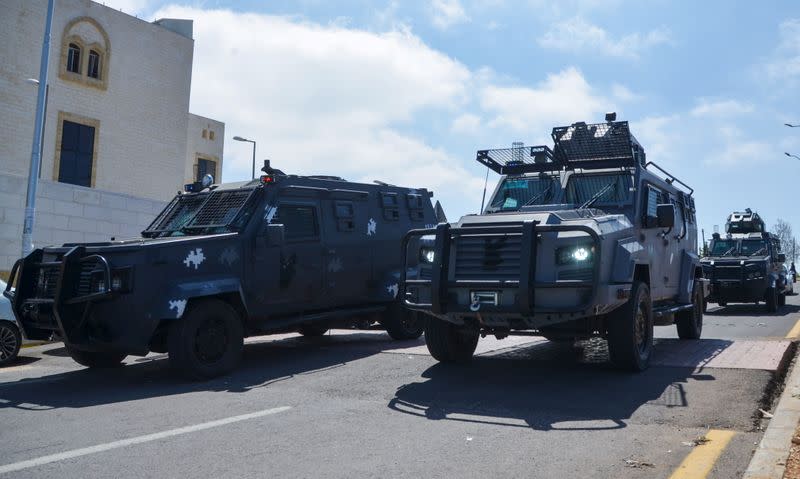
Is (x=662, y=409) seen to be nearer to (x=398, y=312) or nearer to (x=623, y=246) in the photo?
(x=623, y=246)

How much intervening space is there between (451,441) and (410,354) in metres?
4.40

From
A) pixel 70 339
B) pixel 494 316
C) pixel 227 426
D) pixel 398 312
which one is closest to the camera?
pixel 227 426

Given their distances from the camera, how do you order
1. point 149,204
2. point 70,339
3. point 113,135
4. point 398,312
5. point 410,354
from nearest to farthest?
point 70,339 < point 410,354 < point 398,312 < point 149,204 < point 113,135

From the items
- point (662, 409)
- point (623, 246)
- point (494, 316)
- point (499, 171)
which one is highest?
point (499, 171)

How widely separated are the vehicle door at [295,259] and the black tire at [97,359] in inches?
81.6

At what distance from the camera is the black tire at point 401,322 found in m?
10.8

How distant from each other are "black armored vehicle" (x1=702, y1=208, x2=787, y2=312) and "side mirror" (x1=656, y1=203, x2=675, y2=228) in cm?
1163

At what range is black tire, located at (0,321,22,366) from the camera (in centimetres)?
955

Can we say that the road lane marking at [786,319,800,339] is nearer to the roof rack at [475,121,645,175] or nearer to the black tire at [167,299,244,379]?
the roof rack at [475,121,645,175]

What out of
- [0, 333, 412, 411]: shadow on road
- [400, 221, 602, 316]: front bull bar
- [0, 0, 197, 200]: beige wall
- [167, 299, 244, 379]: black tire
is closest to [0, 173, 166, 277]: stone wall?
[0, 0, 197, 200]: beige wall

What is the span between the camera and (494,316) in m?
6.90

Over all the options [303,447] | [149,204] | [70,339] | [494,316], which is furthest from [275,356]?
[149,204]

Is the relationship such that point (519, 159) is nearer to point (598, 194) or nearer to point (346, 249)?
point (598, 194)

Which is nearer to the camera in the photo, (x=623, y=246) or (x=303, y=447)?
(x=303, y=447)
